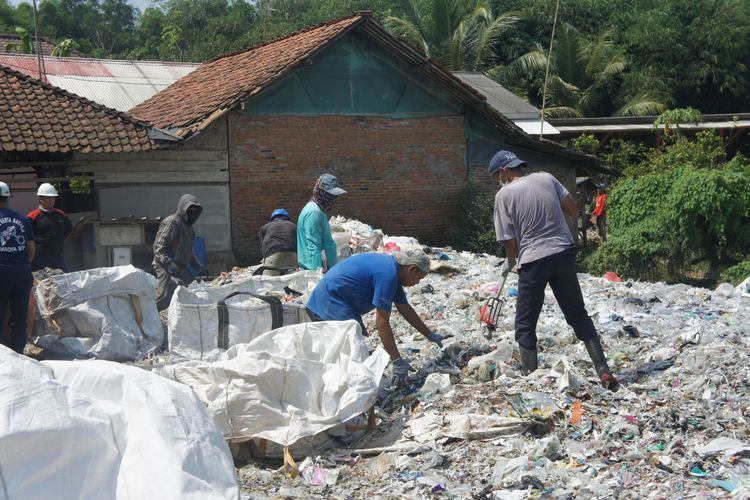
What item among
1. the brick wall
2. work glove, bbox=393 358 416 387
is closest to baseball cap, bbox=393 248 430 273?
work glove, bbox=393 358 416 387

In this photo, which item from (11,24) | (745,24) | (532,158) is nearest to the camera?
(532,158)

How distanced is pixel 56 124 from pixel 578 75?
20.7m

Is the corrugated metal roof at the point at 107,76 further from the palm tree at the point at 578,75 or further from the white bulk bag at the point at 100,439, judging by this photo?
the white bulk bag at the point at 100,439

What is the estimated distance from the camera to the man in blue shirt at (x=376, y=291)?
584 centimetres

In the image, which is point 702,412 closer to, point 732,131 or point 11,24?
point 732,131

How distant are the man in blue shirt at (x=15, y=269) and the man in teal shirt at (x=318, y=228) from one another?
2.46 meters

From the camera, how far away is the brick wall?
15.0m

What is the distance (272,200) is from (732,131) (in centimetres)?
1552

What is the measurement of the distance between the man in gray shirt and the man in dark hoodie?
3966mm

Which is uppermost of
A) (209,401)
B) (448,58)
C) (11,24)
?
(11,24)

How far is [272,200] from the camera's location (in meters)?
15.2

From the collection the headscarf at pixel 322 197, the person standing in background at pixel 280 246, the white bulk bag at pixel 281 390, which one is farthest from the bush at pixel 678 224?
the white bulk bag at pixel 281 390

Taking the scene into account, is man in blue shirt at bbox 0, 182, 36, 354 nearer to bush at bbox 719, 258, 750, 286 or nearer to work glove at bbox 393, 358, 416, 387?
work glove at bbox 393, 358, 416, 387

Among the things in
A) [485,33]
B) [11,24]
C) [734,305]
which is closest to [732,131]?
[485,33]
